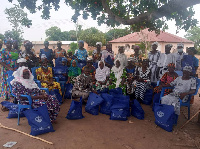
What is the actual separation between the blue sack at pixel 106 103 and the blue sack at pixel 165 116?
1254 mm

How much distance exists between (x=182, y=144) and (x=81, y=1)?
13.0ft

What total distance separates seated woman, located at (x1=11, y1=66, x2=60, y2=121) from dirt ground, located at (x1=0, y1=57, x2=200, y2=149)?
46 cm

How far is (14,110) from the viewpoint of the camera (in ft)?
15.0

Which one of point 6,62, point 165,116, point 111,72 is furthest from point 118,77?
point 6,62

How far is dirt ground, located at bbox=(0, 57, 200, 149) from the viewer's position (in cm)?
340

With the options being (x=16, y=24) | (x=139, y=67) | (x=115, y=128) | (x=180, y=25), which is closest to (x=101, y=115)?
(x=115, y=128)

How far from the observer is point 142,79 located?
577 centimetres

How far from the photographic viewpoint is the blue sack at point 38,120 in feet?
11.8

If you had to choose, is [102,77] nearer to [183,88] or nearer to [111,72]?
[111,72]

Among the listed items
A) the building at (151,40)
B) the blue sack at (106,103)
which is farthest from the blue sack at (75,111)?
the building at (151,40)

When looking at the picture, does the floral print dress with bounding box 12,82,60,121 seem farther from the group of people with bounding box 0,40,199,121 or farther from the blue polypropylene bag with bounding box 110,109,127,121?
the blue polypropylene bag with bounding box 110,109,127,121

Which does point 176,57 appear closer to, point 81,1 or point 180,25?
point 180,25

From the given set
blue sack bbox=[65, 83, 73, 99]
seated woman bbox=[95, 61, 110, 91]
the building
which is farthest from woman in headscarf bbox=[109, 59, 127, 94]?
the building

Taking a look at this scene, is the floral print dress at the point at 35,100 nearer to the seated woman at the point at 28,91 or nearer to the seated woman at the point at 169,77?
the seated woman at the point at 28,91
